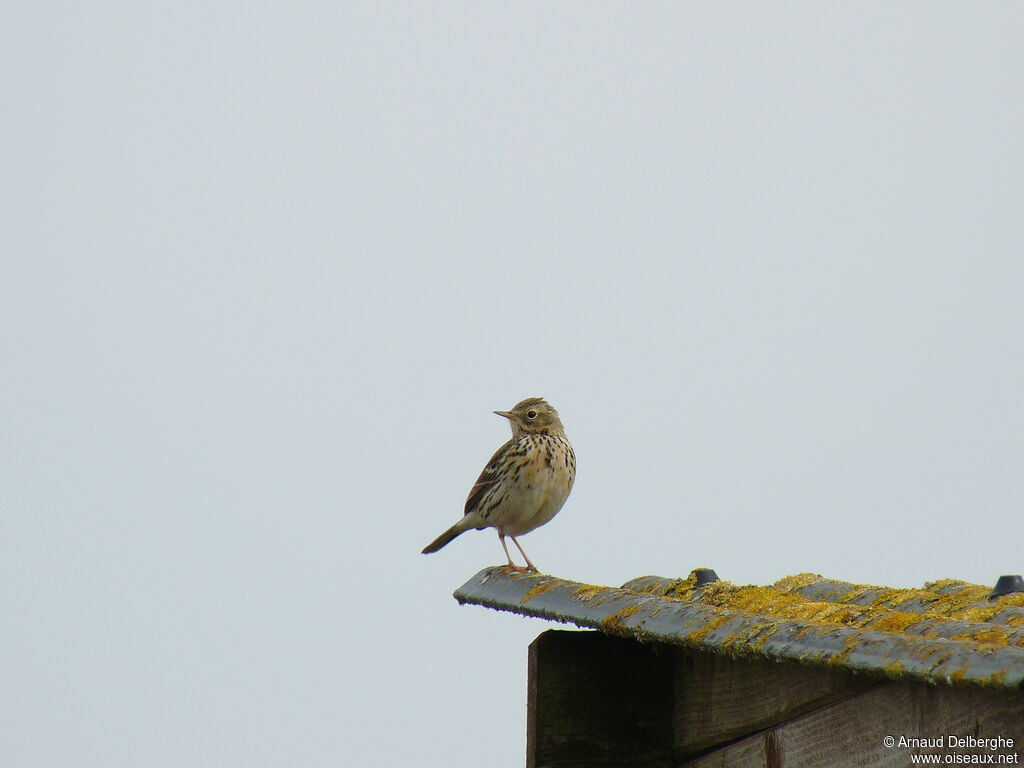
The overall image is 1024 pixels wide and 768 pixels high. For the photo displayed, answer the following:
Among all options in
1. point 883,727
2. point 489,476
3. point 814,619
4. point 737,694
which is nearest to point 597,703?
point 737,694

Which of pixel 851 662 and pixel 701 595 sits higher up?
pixel 701 595

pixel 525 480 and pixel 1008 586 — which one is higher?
pixel 525 480

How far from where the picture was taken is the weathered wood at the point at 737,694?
4.54m

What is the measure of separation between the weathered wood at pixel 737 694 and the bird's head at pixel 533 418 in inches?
146

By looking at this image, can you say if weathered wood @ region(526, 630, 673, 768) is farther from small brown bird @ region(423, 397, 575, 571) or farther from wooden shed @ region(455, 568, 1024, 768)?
small brown bird @ region(423, 397, 575, 571)

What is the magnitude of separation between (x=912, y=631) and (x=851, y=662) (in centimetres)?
59

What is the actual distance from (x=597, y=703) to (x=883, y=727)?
1561 millimetres

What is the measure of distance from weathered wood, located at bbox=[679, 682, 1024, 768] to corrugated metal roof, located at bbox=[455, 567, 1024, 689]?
0.53ft

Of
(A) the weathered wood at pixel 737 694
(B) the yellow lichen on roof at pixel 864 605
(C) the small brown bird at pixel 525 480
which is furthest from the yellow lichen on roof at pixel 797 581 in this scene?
(C) the small brown bird at pixel 525 480

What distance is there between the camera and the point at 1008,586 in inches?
193

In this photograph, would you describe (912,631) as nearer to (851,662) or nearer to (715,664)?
(851,662)

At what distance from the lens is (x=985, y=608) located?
183 inches

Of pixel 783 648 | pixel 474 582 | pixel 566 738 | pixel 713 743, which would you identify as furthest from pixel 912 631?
pixel 474 582

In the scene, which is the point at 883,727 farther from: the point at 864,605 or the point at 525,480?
the point at 525,480
